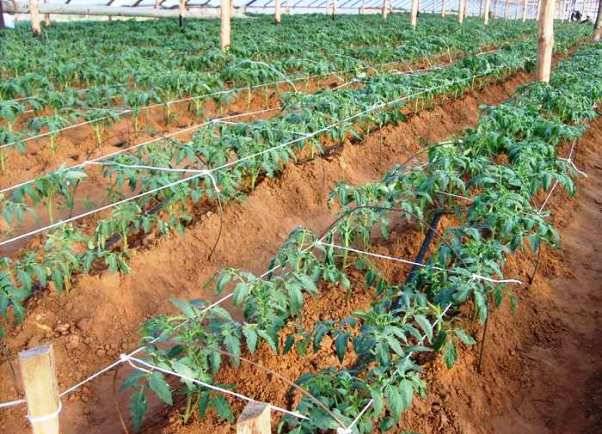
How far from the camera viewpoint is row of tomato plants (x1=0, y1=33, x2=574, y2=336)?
11.1ft

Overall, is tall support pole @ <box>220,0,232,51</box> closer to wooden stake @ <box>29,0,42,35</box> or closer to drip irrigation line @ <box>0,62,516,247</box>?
drip irrigation line @ <box>0,62,516,247</box>

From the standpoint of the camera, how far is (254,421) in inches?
63.2

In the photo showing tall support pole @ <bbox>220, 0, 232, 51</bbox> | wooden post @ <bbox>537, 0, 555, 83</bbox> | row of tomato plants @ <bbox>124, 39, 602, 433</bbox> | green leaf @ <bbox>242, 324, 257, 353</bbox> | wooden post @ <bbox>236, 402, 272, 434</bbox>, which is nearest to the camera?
wooden post @ <bbox>236, 402, 272, 434</bbox>

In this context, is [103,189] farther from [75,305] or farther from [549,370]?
[549,370]

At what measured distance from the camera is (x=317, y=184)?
17.6ft

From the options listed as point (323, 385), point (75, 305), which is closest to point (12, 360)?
point (75, 305)

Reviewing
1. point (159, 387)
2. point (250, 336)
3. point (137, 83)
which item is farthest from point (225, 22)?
point (159, 387)

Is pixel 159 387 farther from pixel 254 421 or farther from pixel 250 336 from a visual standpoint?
pixel 254 421

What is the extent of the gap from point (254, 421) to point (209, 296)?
95.4 inches

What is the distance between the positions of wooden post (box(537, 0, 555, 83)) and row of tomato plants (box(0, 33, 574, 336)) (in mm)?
1970

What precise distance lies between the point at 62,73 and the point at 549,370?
283 inches

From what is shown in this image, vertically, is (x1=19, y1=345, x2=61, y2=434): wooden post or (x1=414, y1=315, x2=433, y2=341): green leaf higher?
(x1=19, y1=345, x2=61, y2=434): wooden post

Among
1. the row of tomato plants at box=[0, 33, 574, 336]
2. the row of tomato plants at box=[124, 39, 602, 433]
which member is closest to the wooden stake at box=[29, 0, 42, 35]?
the row of tomato plants at box=[0, 33, 574, 336]

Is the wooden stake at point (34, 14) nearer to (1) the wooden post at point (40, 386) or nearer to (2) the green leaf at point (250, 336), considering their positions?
(2) the green leaf at point (250, 336)
